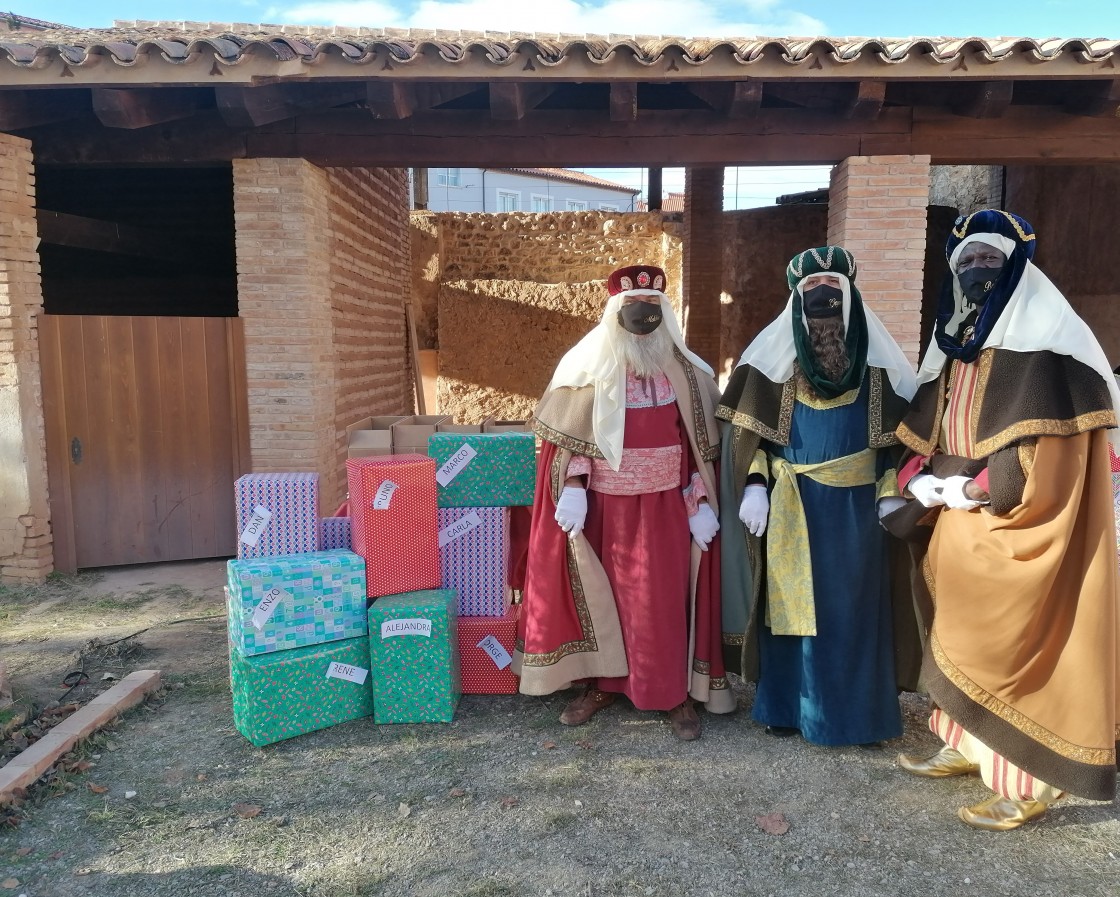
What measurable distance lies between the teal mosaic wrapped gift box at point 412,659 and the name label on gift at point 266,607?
37cm

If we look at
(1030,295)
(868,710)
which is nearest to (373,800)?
(868,710)

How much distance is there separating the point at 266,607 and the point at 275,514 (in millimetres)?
460

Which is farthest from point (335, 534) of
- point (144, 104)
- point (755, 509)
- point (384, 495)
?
point (144, 104)

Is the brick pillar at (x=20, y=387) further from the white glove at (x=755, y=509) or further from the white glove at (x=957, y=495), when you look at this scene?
the white glove at (x=957, y=495)

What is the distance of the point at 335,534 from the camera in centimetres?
371

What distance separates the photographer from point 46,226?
230 inches

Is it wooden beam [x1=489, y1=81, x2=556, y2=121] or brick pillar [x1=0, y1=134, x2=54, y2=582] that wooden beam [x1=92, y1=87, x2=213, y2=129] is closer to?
brick pillar [x1=0, y1=134, x2=54, y2=582]

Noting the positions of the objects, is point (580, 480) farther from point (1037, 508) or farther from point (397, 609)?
point (1037, 508)

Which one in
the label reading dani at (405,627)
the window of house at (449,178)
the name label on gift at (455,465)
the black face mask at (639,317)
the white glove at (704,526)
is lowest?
the label reading dani at (405,627)

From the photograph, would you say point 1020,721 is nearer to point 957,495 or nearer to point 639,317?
point 957,495

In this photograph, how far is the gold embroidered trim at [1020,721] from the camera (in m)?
2.57

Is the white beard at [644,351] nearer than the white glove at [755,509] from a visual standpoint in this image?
No

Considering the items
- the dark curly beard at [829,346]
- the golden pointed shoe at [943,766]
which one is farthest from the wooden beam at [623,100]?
the golden pointed shoe at [943,766]

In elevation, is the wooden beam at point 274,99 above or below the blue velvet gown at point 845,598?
above
